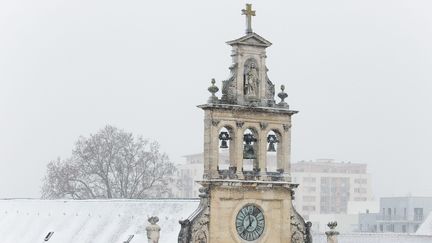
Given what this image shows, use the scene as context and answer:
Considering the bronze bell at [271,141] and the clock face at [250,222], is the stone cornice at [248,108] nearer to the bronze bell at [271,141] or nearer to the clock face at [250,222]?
the bronze bell at [271,141]

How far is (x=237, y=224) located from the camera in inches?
2003

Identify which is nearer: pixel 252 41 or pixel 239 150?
pixel 239 150

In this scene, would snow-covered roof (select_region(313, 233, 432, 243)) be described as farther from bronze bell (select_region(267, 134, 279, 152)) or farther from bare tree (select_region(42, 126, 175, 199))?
bronze bell (select_region(267, 134, 279, 152))

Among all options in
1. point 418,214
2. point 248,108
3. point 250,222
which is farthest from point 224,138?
point 418,214

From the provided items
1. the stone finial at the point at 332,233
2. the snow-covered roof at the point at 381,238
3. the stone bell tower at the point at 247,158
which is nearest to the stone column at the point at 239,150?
the stone bell tower at the point at 247,158

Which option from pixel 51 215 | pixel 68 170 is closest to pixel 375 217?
pixel 68 170

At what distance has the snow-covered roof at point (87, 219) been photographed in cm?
5541

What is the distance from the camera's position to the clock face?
5100 cm

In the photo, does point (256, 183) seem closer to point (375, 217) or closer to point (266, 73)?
point (266, 73)

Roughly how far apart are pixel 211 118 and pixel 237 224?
3891 millimetres

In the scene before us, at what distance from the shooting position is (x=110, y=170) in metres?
98.4

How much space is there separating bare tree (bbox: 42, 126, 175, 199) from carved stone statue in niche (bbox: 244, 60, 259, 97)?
44.5 metres

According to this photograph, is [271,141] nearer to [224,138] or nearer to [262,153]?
[262,153]

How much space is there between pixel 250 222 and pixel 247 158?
2.35 metres
